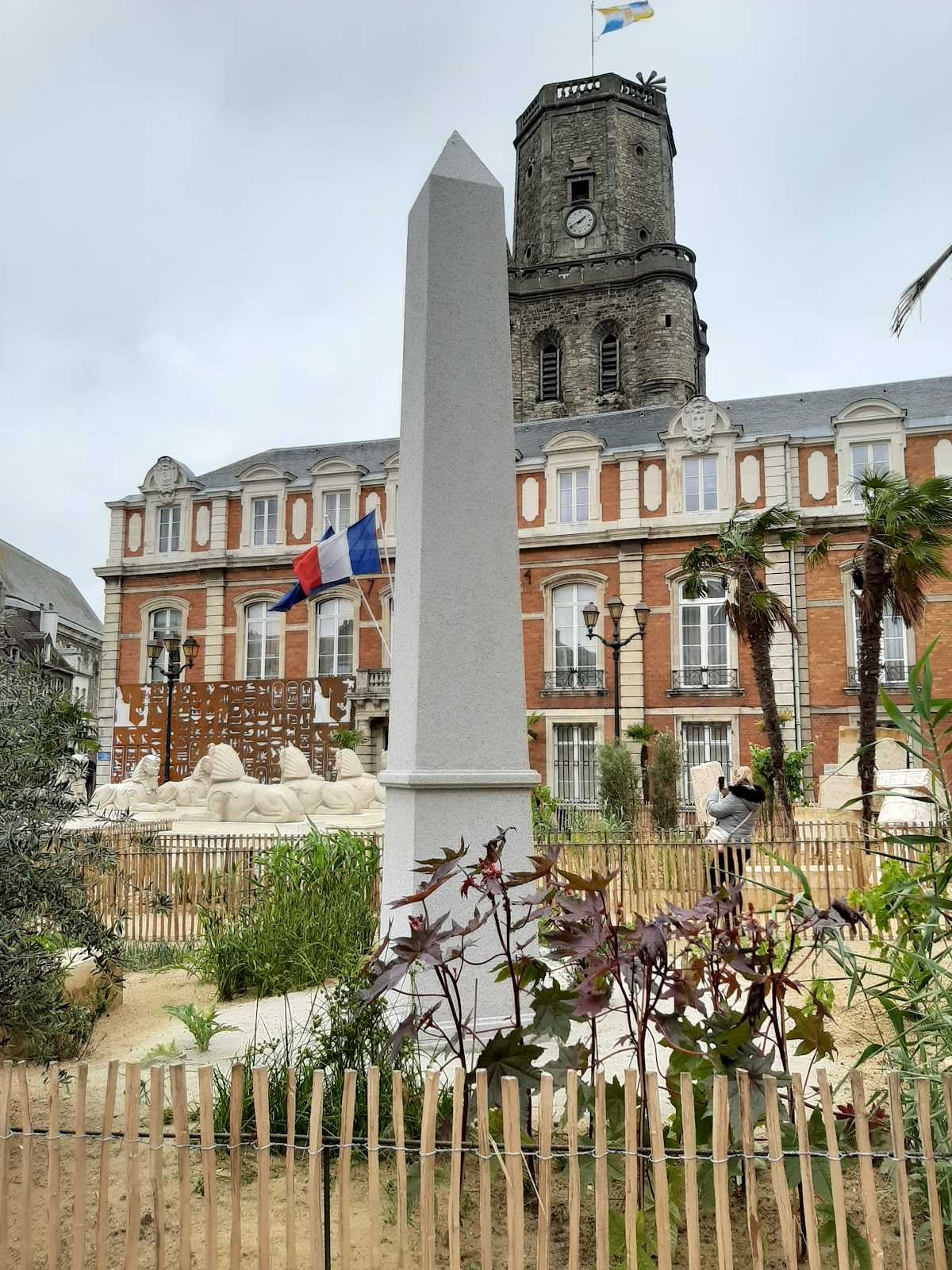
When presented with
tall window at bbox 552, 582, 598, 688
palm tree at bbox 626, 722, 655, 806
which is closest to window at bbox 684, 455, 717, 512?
tall window at bbox 552, 582, 598, 688

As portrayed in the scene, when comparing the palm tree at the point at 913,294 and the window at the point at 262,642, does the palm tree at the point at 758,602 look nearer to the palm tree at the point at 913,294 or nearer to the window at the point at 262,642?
the palm tree at the point at 913,294

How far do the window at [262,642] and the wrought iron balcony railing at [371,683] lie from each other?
10.4 ft

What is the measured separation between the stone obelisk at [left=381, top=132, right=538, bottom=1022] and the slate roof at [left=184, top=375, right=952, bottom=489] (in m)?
21.5

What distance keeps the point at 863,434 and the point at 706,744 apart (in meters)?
9.04

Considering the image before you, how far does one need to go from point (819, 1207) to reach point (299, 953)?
3.95m

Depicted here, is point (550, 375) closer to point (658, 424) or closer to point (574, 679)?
point (658, 424)

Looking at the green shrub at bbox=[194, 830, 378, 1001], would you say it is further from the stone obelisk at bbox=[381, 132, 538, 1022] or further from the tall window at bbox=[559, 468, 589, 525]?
the tall window at bbox=[559, 468, 589, 525]

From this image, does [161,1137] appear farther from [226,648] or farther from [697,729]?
[226,648]

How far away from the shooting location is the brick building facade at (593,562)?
24438 millimetres

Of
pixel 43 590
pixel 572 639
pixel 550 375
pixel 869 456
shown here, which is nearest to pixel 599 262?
pixel 550 375

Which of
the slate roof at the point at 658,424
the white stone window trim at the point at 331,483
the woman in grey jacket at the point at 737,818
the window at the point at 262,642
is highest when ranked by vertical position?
the slate roof at the point at 658,424

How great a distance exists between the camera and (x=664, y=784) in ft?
60.4

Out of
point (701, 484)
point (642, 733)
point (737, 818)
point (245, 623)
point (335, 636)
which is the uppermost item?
point (701, 484)

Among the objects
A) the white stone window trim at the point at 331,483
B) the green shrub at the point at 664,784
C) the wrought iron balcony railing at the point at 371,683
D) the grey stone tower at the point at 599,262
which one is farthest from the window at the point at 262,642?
the grey stone tower at the point at 599,262
